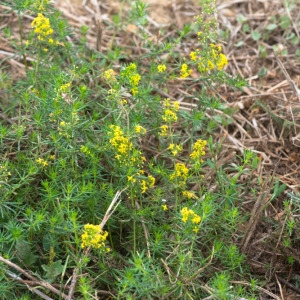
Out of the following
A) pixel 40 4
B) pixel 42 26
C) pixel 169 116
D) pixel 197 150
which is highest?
pixel 40 4

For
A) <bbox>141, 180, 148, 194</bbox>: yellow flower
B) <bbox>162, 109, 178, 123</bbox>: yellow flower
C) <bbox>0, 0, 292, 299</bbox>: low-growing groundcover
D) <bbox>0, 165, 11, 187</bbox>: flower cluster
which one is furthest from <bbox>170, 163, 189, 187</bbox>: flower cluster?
<bbox>0, 165, 11, 187</bbox>: flower cluster

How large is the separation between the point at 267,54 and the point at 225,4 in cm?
76

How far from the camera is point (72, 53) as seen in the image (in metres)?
4.09

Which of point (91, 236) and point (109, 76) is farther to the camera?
point (109, 76)

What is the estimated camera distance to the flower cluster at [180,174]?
130 inches

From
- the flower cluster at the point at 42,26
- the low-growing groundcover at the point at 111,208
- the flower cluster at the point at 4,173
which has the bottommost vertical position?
the low-growing groundcover at the point at 111,208

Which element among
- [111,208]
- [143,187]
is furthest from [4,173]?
[143,187]

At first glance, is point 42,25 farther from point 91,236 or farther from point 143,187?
point 91,236

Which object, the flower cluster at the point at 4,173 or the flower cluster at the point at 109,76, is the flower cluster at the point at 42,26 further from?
the flower cluster at the point at 4,173

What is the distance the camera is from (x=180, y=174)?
3.34 metres

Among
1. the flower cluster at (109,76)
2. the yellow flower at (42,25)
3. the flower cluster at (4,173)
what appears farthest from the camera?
the yellow flower at (42,25)

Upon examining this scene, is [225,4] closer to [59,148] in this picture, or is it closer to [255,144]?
[255,144]

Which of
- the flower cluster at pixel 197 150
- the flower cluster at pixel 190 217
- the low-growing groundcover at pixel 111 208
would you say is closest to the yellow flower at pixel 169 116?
the low-growing groundcover at pixel 111 208

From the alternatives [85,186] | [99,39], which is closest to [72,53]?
[99,39]
